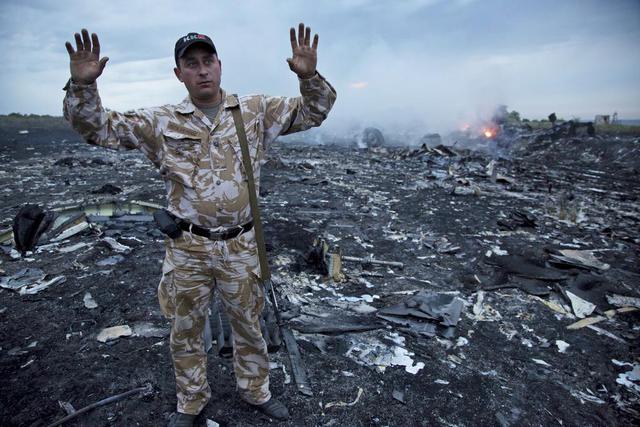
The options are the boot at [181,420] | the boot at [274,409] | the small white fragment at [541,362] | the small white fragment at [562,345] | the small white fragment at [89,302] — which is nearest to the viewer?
the boot at [181,420]

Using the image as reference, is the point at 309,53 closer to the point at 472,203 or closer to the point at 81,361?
the point at 81,361

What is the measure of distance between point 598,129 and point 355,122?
19.4 metres

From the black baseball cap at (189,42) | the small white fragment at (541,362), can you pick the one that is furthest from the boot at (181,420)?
the small white fragment at (541,362)

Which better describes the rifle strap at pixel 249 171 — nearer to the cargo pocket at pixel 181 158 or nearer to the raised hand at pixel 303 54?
the cargo pocket at pixel 181 158

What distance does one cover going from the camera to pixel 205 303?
2.37 metres

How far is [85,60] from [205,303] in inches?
61.5

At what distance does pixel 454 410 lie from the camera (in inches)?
108

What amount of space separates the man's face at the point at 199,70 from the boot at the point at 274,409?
217 cm

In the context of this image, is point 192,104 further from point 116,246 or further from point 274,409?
point 116,246

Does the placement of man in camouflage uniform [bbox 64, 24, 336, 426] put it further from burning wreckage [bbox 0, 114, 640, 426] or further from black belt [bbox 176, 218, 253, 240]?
burning wreckage [bbox 0, 114, 640, 426]

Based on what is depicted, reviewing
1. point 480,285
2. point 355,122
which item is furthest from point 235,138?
point 355,122

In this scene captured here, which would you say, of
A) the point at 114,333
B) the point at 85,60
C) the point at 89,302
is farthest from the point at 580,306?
the point at 89,302

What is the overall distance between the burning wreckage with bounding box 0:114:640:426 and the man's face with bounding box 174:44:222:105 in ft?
5.70

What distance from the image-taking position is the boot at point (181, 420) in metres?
2.43
